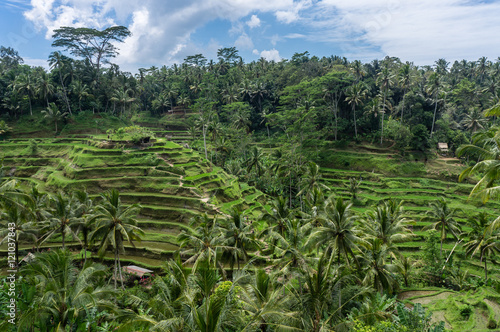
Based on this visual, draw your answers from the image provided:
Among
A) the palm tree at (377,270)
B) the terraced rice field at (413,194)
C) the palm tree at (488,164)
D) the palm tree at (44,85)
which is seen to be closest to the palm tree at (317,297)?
the palm tree at (377,270)

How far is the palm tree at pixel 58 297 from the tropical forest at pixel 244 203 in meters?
0.10

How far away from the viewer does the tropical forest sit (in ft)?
45.2

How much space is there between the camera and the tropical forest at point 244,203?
1379 centimetres

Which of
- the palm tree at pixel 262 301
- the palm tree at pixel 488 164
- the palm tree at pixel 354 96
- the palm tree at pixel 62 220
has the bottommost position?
the palm tree at pixel 262 301

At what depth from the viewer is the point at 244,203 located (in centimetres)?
4256

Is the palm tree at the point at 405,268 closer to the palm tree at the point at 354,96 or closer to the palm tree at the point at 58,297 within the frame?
the palm tree at the point at 58,297

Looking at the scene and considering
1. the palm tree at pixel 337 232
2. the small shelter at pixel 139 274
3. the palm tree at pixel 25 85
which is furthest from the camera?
the palm tree at pixel 25 85

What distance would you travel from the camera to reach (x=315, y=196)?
3209 centimetres

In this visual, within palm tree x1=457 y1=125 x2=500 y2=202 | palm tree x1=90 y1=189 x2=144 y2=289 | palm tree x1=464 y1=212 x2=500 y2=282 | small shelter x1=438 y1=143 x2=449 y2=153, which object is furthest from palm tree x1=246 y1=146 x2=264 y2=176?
palm tree x1=457 y1=125 x2=500 y2=202

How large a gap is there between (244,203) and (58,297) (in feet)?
102

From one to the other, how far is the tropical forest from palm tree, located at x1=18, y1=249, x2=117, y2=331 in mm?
100

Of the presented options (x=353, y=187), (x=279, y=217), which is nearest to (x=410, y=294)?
(x=279, y=217)

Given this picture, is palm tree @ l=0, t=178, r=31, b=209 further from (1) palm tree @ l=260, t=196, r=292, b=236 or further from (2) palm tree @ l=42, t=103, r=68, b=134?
(2) palm tree @ l=42, t=103, r=68, b=134

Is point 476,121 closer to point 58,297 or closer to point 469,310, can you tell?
point 469,310
